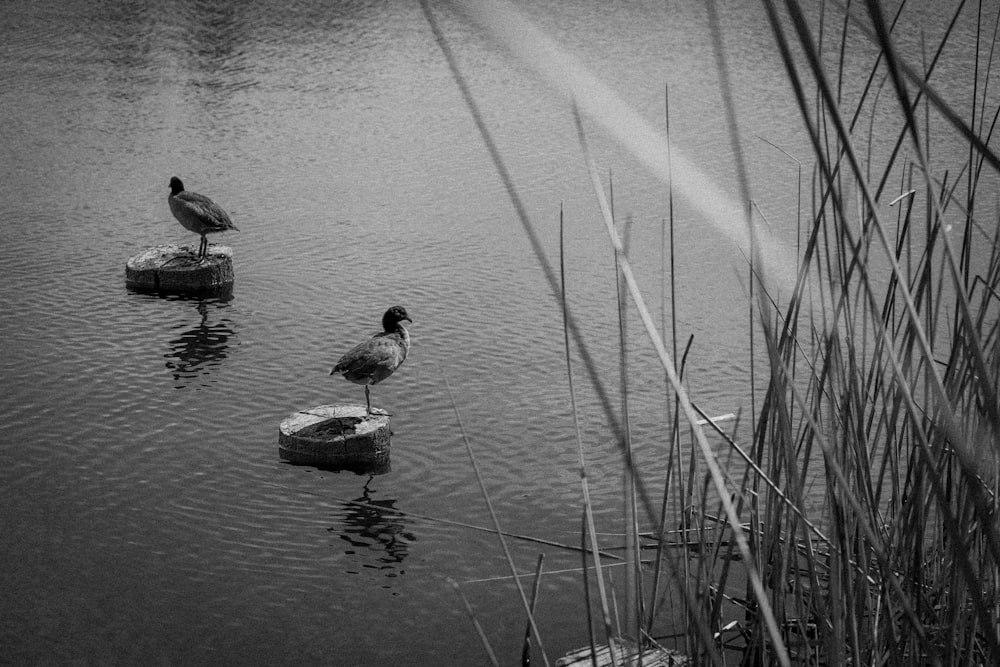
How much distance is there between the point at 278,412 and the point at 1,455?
88 centimetres

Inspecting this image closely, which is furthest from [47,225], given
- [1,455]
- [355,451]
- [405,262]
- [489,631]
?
[489,631]

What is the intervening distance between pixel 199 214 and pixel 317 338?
1.21 m

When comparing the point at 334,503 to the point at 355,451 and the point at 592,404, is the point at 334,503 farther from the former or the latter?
the point at 592,404

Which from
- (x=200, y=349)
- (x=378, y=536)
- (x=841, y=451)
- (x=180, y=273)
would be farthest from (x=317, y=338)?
(x=841, y=451)

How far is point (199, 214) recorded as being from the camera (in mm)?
5395

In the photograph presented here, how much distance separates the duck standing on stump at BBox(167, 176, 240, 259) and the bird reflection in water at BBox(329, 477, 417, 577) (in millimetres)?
2450

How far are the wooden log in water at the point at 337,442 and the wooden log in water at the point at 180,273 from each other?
171 cm

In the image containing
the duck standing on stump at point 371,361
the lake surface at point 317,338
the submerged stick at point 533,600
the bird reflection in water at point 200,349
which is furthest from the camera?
the bird reflection in water at point 200,349

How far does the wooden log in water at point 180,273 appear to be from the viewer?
5164 millimetres

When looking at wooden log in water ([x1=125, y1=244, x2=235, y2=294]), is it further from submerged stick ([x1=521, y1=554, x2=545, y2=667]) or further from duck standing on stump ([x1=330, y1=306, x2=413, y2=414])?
submerged stick ([x1=521, y1=554, x2=545, y2=667])

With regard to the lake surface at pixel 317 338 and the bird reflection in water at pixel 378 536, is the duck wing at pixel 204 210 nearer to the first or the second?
the lake surface at pixel 317 338

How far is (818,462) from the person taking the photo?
3.61 metres

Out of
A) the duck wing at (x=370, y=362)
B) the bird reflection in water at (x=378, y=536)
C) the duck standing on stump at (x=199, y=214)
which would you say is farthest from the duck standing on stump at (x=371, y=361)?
the duck standing on stump at (x=199, y=214)

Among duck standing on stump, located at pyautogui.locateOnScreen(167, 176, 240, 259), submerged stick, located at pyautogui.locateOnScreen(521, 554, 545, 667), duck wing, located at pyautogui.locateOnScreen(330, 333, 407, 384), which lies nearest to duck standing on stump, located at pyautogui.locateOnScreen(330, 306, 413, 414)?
duck wing, located at pyautogui.locateOnScreen(330, 333, 407, 384)
